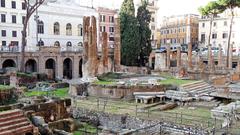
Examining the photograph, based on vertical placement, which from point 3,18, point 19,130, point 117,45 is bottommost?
point 19,130

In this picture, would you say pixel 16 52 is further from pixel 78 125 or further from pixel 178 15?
pixel 178 15

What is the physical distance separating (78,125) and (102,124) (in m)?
2.06

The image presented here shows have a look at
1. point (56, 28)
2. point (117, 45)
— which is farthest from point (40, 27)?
point (117, 45)

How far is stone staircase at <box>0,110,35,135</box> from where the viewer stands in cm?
1371

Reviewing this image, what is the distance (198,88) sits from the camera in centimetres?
2702

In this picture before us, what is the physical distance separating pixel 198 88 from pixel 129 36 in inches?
840

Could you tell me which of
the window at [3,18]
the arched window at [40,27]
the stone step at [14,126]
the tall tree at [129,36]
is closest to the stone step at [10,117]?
the stone step at [14,126]

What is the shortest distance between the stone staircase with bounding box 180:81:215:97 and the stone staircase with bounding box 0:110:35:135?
1378 centimetres

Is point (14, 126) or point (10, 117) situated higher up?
point (10, 117)

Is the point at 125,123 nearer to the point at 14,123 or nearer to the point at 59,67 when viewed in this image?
the point at 14,123

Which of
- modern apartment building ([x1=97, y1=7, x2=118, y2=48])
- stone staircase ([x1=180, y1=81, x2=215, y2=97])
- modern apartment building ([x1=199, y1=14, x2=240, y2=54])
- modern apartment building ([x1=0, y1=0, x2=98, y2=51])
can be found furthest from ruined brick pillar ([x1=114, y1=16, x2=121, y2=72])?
modern apartment building ([x1=199, y1=14, x2=240, y2=54])

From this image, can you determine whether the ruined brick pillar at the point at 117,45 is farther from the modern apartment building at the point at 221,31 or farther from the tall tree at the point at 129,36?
the modern apartment building at the point at 221,31

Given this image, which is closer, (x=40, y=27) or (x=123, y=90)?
(x=123, y=90)

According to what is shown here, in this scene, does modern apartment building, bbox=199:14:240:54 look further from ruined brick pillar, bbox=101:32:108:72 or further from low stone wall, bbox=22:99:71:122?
low stone wall, bbox=22:99:71:122
